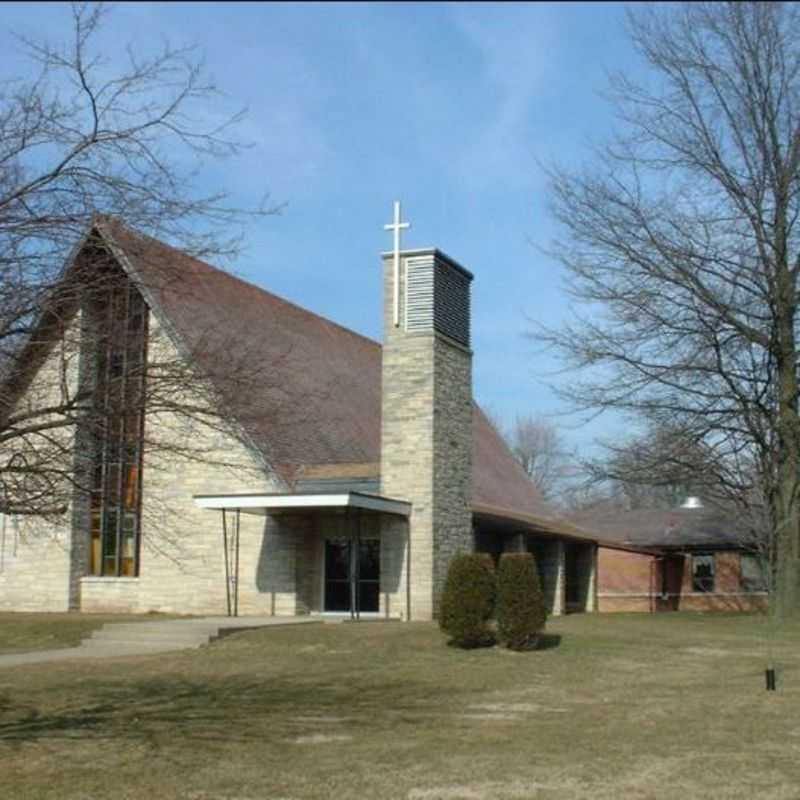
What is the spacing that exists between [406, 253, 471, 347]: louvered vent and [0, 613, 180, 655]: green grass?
365 inches

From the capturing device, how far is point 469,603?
62.9 ft

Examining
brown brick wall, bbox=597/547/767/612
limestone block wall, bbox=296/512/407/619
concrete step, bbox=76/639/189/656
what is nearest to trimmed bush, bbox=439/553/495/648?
concrete step, bbox=76/639/189/656

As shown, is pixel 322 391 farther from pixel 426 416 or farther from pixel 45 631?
pixel 45 631

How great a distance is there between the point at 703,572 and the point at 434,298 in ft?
83.8

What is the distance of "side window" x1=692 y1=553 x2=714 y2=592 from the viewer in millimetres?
46656

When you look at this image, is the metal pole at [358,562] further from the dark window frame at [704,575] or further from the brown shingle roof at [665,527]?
the dark window frame at [704,575]

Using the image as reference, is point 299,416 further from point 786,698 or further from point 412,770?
point 412,770

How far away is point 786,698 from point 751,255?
54.6 feet

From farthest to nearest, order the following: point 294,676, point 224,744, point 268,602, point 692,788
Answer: point 268,602 < point 294,676 < point 224,744 < point 692,788

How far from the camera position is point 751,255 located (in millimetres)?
28141

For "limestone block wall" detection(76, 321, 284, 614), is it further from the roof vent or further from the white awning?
the roof vent

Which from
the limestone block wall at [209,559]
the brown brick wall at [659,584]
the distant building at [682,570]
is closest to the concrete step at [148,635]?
the limestone block wall at [209,559]

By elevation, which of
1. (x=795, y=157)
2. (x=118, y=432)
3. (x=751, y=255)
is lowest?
(x=118, y=432)

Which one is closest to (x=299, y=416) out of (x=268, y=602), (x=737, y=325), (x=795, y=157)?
(x=268, y=602)
